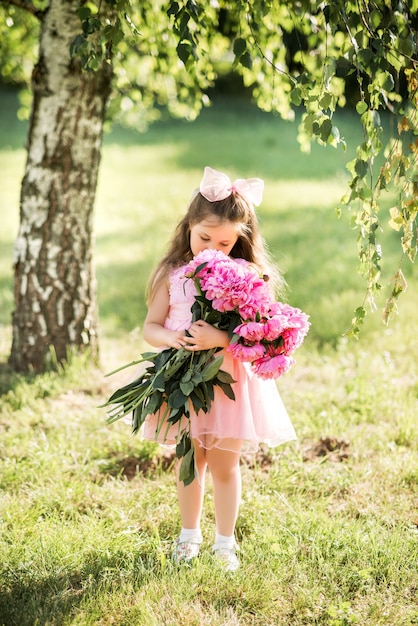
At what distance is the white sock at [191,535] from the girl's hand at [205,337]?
0.80 m

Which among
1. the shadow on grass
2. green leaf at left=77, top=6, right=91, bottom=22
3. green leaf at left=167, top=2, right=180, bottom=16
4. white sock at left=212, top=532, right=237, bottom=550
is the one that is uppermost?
green leaf at left=77, top=6, right=91, bottom=22

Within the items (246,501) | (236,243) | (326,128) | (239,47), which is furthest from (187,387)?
(239,47)

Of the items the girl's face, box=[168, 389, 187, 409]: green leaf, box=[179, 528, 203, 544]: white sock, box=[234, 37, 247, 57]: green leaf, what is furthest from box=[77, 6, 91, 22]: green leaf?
box=[179, 528, 203, 544]: white sock

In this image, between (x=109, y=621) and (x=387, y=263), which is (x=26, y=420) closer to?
(x=109, y=621)

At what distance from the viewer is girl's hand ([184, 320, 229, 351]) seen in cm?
251

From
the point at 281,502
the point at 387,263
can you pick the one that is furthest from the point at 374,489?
the point at 387,263

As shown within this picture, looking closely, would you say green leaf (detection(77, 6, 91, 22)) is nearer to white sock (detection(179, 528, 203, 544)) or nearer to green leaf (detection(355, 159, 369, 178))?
green leaf (detection(355, 159, 369, 178))

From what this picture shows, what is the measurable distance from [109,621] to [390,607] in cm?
99

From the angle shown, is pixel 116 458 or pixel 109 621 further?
pixel 116 458

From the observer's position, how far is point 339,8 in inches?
93.4

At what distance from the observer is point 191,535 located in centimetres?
277

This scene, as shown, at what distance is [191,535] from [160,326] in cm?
86

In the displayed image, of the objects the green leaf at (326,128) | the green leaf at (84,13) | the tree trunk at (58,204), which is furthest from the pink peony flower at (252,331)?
the tree trunk at (58,204)

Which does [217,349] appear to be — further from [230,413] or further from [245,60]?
[245,60]
